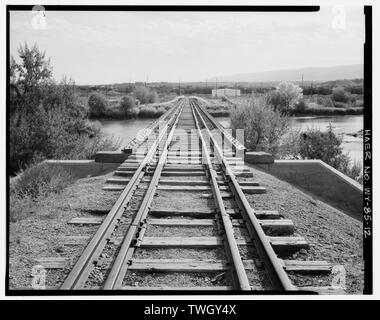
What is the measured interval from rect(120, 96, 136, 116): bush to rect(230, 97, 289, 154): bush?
24048mm

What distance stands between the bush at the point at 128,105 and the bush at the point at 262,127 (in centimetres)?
2405

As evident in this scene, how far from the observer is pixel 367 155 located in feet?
12.3

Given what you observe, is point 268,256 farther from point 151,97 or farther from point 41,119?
point 151,97

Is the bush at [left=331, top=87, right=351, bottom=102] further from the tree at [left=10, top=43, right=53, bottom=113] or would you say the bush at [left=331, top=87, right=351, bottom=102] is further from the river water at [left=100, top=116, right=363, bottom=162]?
the tree at [left=10, top=43, right=53, bottom=113]

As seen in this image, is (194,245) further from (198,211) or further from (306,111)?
(306,111)

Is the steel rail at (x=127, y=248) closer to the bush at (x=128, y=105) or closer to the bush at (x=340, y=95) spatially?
the bush at (x=340, y=95)

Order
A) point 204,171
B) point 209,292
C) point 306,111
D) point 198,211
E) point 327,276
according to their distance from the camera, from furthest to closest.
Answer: point 306,111
point 204,171
point 198,211
point 327,276
point 209,292

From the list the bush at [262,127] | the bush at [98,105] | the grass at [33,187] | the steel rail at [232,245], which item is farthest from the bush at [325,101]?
the steel rail at [232,245]

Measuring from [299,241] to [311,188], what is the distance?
5.17m

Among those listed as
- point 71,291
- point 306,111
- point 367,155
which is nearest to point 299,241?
point 367,155

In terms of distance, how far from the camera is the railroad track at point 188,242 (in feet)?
13.0

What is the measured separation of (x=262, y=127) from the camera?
54.9ft

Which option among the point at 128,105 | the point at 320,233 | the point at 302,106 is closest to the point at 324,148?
the point at 320,233

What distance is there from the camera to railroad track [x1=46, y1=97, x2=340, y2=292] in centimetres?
397
